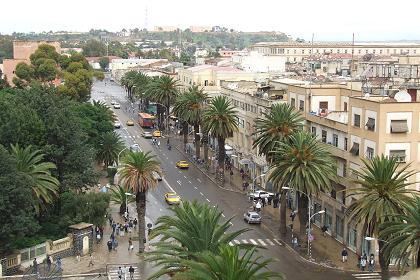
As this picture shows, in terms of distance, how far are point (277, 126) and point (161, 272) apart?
113 feet

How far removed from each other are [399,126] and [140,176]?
22.4 m

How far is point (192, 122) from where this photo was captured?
9806 centimetres

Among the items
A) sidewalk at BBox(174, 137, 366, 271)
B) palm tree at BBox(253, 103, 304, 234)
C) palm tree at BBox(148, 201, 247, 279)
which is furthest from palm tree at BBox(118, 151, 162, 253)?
palm tree at BBox(148, 201, 247, 279)

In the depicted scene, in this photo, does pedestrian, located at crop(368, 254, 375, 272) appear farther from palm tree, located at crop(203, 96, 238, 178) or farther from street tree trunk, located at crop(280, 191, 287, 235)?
palm tree, located at crop(203, 96, 238, 178)

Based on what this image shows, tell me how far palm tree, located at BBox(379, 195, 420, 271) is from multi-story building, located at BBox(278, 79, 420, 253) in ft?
29.3

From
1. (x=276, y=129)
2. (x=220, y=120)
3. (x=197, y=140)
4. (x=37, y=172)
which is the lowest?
(x=197, y=140)

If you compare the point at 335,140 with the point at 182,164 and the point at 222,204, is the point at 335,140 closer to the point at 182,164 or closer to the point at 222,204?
the point at 222,204

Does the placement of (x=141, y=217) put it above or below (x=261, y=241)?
above

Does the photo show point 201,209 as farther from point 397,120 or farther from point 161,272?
point 397,120

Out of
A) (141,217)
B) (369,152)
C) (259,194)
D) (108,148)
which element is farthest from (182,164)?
(369,152)

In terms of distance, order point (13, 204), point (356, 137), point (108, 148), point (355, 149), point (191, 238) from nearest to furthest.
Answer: point (191, 238) < point (13, 204) < point (355, 149) < point (356, 137) < point (108, 148)

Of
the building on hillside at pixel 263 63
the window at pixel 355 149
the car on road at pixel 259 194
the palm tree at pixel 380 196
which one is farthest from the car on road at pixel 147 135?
the palm tree at pixel 380 196

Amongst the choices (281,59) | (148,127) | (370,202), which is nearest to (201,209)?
(370,202)

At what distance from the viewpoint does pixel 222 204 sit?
74375mm
